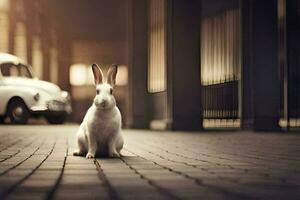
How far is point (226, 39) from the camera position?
1805 centimetres

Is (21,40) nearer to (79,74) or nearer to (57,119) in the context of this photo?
(79,74)

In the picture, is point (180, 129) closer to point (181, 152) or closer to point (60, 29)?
point (181, 152)

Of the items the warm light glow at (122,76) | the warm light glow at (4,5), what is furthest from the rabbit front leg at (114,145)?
the warm light glow at (122,76)

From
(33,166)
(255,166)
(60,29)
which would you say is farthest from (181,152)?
(60,29)

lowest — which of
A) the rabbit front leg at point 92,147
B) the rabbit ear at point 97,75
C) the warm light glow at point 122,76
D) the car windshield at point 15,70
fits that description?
the rabbit front leg at point 92,147

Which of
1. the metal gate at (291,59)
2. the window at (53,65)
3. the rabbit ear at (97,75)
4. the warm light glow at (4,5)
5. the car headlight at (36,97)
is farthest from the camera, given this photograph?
the window at (53,65)

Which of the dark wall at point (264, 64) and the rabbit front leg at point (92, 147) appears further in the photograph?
the dark wall at point (264, 64)

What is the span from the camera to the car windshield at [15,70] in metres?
20.0

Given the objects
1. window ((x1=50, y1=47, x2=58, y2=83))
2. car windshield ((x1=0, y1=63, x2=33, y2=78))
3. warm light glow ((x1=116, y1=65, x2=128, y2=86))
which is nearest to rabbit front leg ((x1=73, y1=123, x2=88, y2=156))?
car windshield ((x1=0, y1=63, x2=33, y2=78))

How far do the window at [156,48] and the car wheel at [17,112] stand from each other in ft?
13.5

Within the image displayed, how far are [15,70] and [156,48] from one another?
501cm

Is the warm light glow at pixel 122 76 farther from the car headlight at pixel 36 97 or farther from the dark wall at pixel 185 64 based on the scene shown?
the dark wall at pixel 185 64

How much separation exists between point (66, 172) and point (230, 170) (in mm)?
1413

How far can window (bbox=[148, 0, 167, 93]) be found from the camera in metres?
17.4
